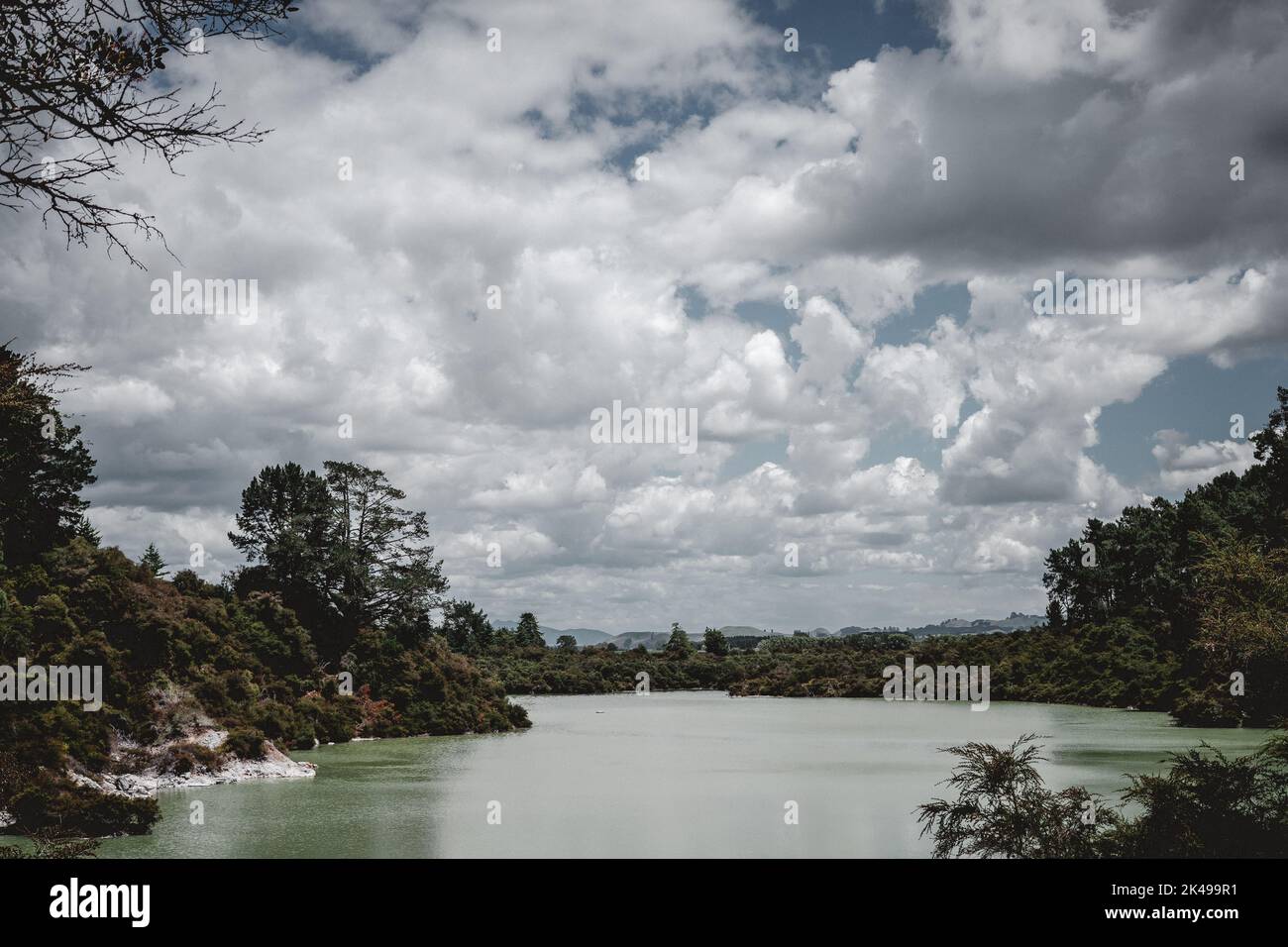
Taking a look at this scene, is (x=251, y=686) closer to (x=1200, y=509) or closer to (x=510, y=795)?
(x=510, y=795)

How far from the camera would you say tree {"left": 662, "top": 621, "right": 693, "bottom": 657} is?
107 meters

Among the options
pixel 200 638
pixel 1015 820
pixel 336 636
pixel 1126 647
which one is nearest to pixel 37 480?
pixel 200 638

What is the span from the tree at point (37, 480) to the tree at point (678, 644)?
77544mm

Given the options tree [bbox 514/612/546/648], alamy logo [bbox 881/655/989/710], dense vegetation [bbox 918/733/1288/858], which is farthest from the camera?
tree [bbox 514/612/546/648]

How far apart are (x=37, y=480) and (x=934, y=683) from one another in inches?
2841

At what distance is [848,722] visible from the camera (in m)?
56.1

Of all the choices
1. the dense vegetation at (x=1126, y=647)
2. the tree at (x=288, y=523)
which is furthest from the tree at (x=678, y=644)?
the tree at (x=288, y=523)
